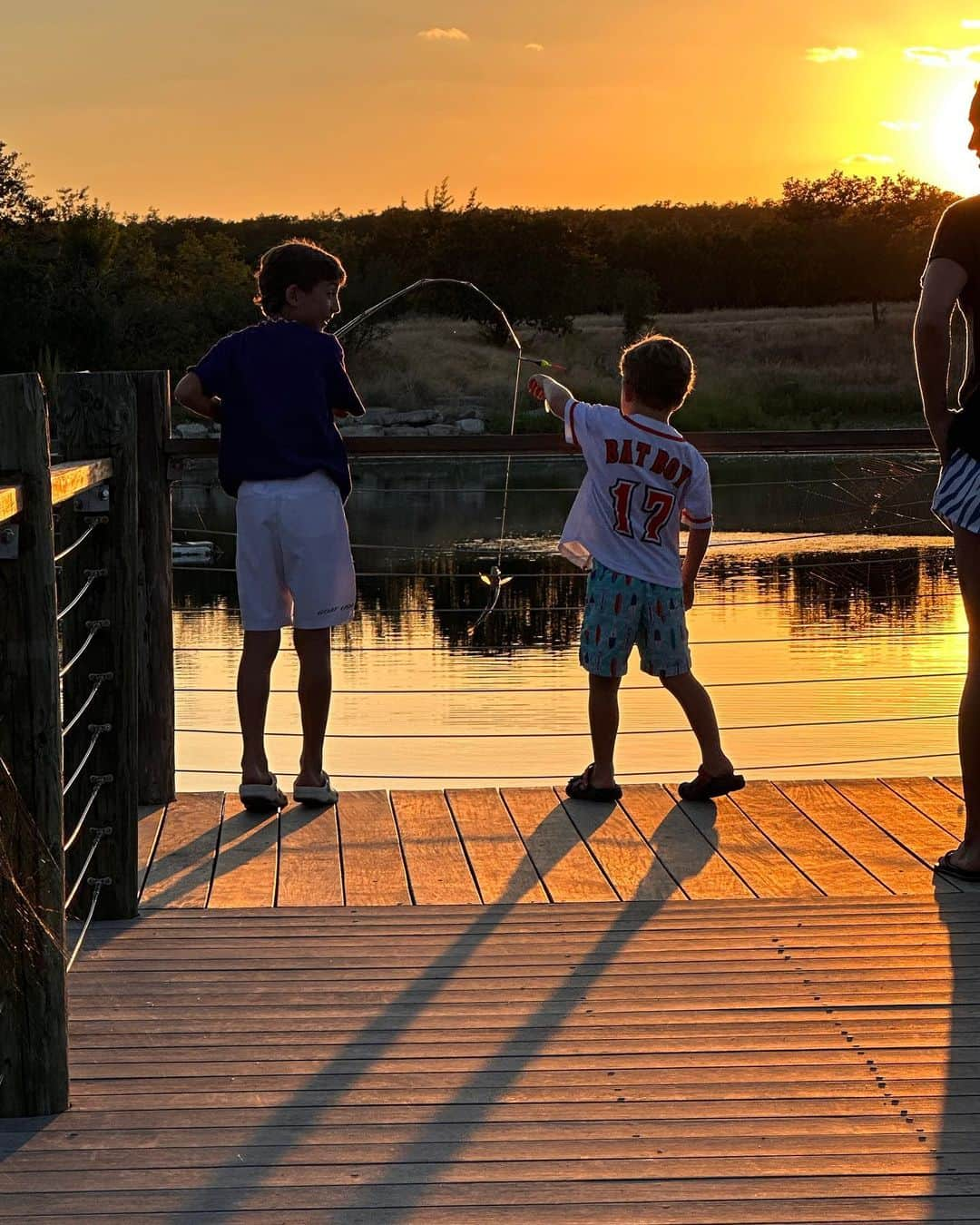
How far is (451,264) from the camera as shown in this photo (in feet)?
123

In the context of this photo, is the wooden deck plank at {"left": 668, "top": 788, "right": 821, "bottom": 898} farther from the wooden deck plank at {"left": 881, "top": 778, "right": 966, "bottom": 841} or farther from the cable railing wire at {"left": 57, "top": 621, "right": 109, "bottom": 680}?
the cable railing wire at {"left": 57, "top": 621, "right": 109, "bottom": 680}

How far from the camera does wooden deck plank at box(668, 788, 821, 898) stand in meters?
3.68

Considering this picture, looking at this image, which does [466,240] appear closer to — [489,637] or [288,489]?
[489,637]

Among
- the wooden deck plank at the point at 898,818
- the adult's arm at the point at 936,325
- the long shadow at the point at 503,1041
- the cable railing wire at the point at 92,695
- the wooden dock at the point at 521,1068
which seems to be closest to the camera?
the wooden dock at the point at 521,1068

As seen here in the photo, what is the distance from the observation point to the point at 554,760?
9852 mm

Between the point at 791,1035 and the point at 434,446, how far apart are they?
231cm

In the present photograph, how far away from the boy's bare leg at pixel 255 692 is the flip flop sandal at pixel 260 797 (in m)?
0.01

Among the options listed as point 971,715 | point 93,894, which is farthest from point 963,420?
point 93,894

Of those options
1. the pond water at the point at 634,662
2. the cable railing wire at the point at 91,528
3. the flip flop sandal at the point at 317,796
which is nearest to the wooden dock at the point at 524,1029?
the flip flop sandal at the point at 317,796

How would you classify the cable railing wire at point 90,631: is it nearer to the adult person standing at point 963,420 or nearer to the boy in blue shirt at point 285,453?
the boy in blue shirt at point 285,453

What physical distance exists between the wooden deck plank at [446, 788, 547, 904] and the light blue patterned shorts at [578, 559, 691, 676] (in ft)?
1.40

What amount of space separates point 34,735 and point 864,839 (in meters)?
2.14

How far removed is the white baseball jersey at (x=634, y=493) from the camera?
429 cm

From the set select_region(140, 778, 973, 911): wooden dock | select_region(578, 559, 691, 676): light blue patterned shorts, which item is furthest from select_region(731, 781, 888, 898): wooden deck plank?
select_region(578, 559, 691, 676): light blue patterned shorts
